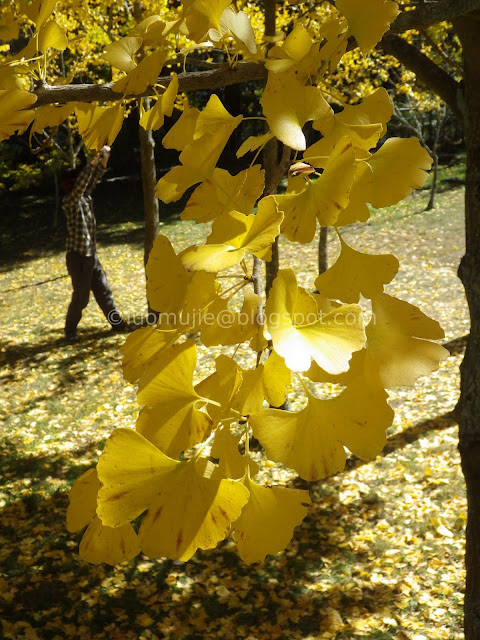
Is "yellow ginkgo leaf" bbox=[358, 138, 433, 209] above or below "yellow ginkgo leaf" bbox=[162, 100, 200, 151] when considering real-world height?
below

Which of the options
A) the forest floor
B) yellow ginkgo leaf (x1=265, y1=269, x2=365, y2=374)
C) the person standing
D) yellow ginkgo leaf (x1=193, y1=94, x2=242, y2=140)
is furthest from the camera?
the person standing

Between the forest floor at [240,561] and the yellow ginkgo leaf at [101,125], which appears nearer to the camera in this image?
the yellow ginkgo leaf at [101,125]

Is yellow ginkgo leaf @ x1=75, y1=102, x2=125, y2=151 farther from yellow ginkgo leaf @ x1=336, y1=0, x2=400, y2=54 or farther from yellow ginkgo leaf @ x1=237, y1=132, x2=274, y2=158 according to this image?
yellow ginkgo leaf @ x1=336, y1=0, x2=400, y2=54

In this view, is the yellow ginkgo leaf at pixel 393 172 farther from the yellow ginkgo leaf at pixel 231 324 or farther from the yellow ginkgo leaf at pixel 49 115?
the yellow ginkgo leaf at pixel 49 115

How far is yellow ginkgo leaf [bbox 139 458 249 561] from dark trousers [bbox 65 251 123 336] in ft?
24.2

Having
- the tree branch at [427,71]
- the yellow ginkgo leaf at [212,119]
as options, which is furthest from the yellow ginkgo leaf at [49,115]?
the tree branch at [427,71]

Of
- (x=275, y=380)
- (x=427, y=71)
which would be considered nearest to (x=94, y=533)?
(x=275, y=380)

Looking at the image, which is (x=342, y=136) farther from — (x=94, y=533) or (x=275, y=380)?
(x=94, y=533)

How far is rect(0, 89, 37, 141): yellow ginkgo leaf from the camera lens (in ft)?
2.33

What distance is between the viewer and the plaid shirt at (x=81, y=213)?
7.31 metres

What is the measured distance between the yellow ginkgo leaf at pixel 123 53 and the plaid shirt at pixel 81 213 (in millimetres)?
6712

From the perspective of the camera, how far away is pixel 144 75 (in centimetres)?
70

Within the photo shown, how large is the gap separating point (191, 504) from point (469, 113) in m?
2.35

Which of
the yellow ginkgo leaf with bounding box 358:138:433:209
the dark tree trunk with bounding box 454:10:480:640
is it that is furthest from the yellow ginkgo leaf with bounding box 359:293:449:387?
the dark tree trunk with bounding box 454:10:480:640
